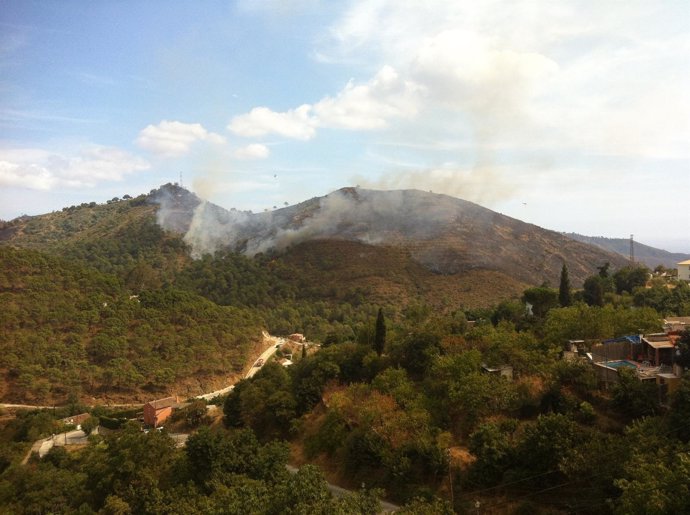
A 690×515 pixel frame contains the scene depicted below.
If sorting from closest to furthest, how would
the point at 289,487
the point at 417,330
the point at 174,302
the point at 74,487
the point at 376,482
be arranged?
the point at 289,487, the point at 376,482, the point at 74,487, the point at 417,330, the point at 174,302

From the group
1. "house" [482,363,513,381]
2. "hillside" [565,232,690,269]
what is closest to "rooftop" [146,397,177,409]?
"house" [482,363,513,381]

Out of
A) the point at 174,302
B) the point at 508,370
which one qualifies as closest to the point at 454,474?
the point at 508,370

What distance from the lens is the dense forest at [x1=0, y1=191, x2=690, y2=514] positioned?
1452cm

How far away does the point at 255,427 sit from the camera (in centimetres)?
2727

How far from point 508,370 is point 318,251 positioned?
55.5 meters

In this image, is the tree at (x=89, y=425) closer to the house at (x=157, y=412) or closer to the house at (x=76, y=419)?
the house at (x=76, y=419)

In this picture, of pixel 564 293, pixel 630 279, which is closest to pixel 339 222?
pixel 630 279

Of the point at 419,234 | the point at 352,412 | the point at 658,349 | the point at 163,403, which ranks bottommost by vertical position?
the point at 163,403

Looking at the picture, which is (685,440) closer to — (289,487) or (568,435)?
(568,435)

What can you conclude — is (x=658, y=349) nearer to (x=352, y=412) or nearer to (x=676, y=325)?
(x=676, y=325)

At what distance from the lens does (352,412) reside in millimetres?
22484

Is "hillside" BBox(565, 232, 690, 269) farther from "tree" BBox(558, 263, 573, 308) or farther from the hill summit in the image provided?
"tree" BBox(558, 263, 573, 308)

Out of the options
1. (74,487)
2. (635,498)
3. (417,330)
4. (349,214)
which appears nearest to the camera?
(635,498)

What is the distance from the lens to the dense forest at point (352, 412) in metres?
14.5
